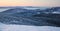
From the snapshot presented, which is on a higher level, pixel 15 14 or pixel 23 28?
pixel 15 14

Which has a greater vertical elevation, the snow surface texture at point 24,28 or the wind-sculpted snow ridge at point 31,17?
the wind-sculpted snow ridge at point 31,17

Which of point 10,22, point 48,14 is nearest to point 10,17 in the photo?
point 10,22

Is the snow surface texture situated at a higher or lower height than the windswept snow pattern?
lower

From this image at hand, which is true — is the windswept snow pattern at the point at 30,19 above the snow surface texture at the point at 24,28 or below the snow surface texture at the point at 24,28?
Answer: above

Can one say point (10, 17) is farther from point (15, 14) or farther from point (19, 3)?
point (19, 3)

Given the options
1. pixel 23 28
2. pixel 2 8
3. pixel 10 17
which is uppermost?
Result: pixel 2 8

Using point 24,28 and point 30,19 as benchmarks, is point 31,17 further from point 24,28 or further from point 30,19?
point 24,28

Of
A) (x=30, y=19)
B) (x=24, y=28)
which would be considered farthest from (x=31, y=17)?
(x=24, y=28)

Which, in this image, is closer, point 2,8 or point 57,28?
point 57,28
